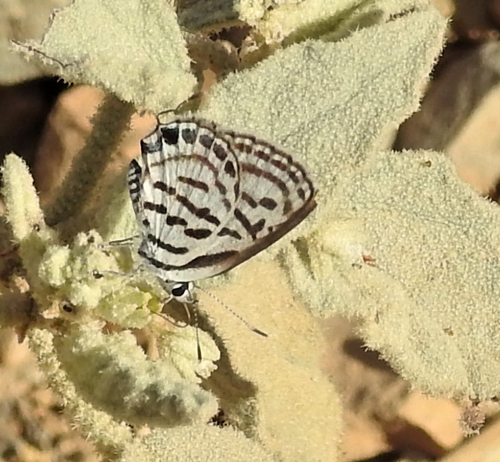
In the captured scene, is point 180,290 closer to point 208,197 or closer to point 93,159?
point 208,197

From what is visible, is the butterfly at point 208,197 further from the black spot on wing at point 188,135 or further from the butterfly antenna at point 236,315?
the butterfly antenna at point 236,315

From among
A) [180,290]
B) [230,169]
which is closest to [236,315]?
[180,290]

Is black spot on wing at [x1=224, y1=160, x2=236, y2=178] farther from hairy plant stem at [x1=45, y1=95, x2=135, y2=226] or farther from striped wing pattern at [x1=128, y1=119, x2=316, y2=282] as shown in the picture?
hairy plant stem at [x1=45, y1=95, x2=135, y2=226]

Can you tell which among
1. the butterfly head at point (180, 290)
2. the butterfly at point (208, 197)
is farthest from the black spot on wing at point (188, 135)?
the butterfly head at point (180, 290)

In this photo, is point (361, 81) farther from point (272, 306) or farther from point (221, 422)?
point (221, 422)

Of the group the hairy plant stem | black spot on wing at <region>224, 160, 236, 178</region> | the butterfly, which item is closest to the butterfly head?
the butterfly

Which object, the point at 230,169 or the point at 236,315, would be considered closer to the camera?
the point at 230,169

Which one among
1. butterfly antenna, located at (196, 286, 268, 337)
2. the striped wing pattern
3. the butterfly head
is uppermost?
the striped wing pattern
